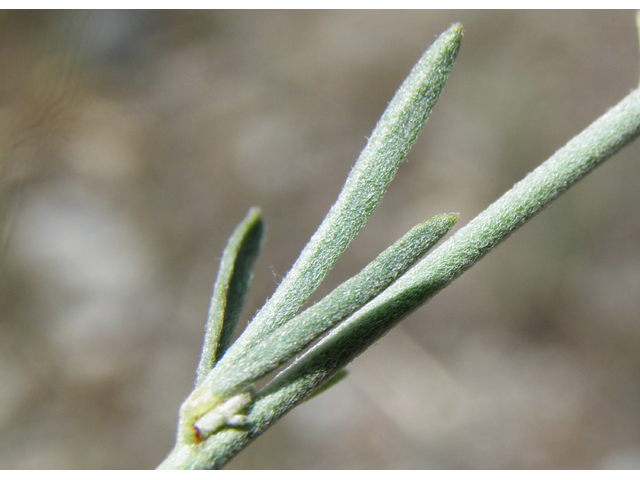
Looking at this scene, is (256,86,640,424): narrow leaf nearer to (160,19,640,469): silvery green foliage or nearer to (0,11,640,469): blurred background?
(160,19,640,469): silvery green foliage

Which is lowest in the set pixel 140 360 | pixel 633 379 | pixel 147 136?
pixel 633 379

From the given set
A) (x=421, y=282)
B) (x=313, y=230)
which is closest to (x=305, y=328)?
(x=421, y=282)

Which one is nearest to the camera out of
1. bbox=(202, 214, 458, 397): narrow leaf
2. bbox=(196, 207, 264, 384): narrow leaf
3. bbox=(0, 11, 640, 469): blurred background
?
bbox=(202, 214, 458, 397): narrow leaf

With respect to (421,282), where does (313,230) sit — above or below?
above

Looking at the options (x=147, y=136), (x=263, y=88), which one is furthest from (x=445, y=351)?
(x=147, y=136)

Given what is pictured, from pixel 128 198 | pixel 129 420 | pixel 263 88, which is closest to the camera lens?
pixel 129 420

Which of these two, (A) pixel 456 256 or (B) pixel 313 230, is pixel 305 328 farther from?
(B) pixel 313 230

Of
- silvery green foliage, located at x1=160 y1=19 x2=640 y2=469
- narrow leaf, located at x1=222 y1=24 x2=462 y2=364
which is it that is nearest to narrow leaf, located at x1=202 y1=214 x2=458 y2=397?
silvery green foliage, located at x1=160 y1=19 x2=640 y2=469

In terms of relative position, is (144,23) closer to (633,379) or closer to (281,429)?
(281,429)
